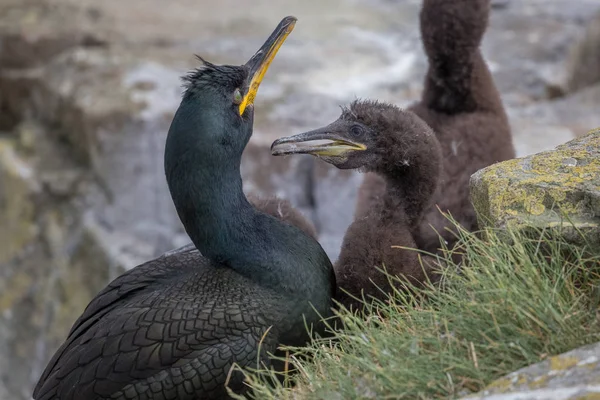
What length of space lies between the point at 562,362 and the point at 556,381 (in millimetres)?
120

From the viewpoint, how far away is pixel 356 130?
457 cm

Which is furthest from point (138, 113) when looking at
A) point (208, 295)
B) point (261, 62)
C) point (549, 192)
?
point (549, 192)

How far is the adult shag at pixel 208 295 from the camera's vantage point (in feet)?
12.7

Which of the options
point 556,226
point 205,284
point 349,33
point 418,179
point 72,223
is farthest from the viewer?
point 349,33

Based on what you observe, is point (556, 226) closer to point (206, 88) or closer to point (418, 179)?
point (418, 179)

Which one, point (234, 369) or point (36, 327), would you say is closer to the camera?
point (234, 369)

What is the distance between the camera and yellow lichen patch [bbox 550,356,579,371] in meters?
2.81

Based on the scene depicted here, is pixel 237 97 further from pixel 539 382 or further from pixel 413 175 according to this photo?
pixel 539 382

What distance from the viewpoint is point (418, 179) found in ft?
15.0

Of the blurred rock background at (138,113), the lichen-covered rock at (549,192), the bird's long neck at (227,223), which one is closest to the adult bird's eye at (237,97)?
the bird's long neck at (227,223)

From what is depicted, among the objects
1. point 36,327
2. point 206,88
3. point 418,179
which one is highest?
point 206,88

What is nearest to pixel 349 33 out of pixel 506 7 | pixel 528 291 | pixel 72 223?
pixel 506 7

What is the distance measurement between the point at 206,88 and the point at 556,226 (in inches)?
66.0

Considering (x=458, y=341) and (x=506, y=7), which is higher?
(x=506, y=7)
